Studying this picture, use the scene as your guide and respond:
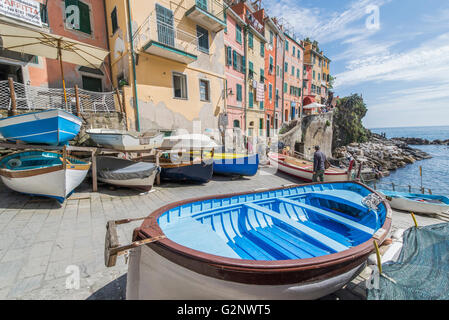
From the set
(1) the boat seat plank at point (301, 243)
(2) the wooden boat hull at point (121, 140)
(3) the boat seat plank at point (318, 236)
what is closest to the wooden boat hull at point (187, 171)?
(2) the wooden boat hull at point (121, 140)

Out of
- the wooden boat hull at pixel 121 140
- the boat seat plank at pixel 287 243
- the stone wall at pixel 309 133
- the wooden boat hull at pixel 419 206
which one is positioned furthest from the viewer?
the stone wall at pixel 309 133

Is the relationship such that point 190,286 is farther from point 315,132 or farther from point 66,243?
point 315,132

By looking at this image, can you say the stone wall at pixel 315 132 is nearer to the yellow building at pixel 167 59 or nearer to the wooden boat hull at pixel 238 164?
the yellow building at pixel 167 59

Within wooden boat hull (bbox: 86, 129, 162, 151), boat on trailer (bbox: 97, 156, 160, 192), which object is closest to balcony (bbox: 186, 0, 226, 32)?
wooden boat hull (bbox: 86, 129, 162, 151)

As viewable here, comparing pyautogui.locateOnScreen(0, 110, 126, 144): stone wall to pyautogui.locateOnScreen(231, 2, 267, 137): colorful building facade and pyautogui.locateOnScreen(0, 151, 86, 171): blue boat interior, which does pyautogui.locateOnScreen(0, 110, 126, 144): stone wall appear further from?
pyautogui.locateOnScreen(231, 2, 267, 137): colorful building facade

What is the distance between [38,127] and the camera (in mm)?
5727

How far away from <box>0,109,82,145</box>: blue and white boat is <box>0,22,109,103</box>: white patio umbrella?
2106 millimetres

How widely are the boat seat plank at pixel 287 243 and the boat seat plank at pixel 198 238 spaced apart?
3.58ft

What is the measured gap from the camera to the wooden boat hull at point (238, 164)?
32.6ft

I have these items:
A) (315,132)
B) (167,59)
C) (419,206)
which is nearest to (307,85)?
(315,132)

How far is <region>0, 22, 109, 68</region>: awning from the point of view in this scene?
20.3 feet

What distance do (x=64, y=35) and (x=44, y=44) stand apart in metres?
4.06

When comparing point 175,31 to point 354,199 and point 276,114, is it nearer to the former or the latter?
point 354,199

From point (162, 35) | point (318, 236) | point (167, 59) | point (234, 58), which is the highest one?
point (234, 58)
